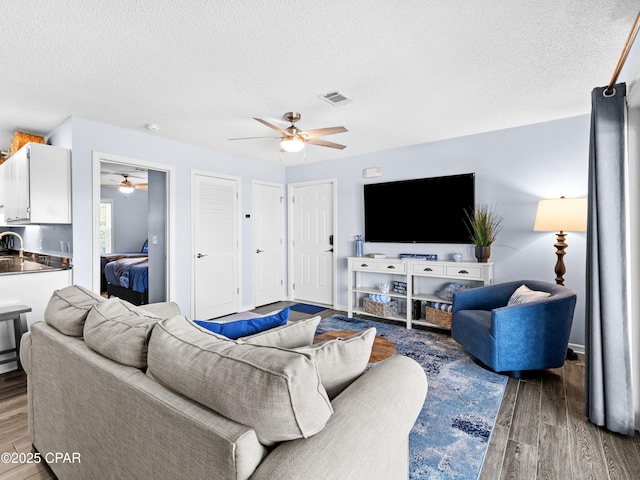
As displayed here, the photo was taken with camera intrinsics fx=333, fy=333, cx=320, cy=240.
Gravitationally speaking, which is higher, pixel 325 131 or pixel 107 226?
pixel 325 131

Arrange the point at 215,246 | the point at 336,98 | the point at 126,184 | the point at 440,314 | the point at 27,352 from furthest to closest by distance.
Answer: the point at 126,184 → the point at 215,246 → the point at 440,314 → the point at 336,98 → the point at 27,352

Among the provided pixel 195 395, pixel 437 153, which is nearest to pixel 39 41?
pixel 195 395

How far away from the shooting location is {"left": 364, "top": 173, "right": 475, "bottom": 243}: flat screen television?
13.4 ft

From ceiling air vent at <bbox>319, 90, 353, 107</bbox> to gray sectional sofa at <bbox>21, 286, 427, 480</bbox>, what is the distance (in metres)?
2.10

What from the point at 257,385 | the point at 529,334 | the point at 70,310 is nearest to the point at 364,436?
the point at 257,385

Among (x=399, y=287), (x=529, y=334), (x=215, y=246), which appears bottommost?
(x=529, y=334)

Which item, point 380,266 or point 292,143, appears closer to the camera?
point 292,143

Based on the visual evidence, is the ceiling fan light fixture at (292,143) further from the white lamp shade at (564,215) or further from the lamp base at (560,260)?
the lamp base at (560,260)

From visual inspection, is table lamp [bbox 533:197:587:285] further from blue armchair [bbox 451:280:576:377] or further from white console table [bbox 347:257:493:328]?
white console table [bbox 347:257:493:328]

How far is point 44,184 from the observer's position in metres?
3.24

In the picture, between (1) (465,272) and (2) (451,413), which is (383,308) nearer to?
(1) (465,272)

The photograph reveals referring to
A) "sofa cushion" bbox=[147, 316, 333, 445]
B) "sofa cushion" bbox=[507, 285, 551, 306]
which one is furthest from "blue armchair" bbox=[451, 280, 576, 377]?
"sofa cushion" bbox=[147, 316, 333, 445]

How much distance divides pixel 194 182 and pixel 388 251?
282cm

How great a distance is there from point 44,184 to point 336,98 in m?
2.93
